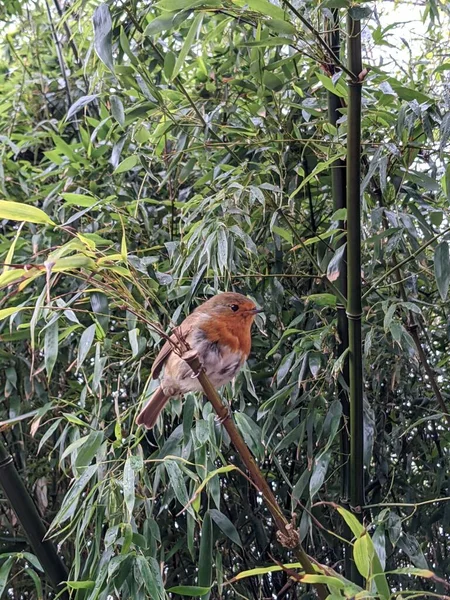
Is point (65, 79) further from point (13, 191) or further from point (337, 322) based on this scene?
point (337, 322)

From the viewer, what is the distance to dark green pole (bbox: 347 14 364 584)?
127cm

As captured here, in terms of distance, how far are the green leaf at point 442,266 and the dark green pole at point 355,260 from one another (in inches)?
5.2

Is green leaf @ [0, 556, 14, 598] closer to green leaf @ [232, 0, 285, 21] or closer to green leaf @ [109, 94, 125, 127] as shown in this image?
green leaf @ [109, 94, 125, 127]

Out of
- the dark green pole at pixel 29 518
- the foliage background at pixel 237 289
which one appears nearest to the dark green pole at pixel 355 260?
the foliage background at pixel 237 289

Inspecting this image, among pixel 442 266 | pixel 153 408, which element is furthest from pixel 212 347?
pixel 442 266

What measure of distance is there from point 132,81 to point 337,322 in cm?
63

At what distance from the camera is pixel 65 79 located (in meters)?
2.27

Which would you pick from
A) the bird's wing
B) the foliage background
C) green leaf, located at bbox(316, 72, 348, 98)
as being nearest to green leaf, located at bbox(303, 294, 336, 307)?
the foliage background

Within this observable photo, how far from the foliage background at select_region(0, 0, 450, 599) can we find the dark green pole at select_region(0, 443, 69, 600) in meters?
0.04

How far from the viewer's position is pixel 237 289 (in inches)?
74.0

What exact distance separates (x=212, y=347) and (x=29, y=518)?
1.68ft

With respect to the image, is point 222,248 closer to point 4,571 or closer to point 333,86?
point 333,86

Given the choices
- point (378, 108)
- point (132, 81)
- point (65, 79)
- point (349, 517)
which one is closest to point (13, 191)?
point (65, 79)

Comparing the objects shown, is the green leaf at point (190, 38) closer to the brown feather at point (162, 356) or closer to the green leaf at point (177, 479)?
the brown feather at point (162, 356)
